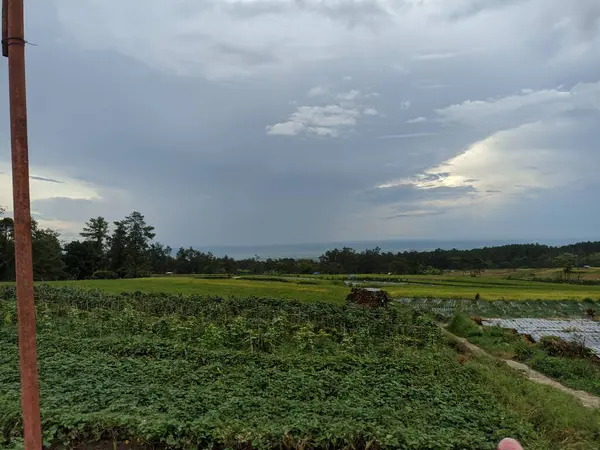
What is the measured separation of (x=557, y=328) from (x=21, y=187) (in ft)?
54.6

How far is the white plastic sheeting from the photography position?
41.7ft

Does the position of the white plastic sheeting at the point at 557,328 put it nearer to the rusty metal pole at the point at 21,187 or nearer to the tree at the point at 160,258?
the rusty metal pole at the point at 21,187

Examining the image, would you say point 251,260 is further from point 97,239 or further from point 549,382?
point 549,382

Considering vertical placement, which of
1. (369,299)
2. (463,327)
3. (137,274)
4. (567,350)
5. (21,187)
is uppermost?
(21,187)

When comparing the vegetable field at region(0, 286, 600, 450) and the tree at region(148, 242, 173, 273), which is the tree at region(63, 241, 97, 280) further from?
the vegetable field at region(0, 286, 600, 450)

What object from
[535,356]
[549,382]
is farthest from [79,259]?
[549,382]

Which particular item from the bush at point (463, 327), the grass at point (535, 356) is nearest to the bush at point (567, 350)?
the grass at point (535, 356)

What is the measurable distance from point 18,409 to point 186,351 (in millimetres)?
3166

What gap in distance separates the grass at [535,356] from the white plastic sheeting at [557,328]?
1.81 meters

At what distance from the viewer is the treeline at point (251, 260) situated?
141 feet

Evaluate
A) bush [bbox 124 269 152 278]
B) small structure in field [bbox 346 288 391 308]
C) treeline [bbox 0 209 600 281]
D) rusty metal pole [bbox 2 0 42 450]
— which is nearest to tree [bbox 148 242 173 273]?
treeline [bbox 0 209 600 281]

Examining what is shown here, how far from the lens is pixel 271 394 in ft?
16.8

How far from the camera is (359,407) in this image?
182 inches

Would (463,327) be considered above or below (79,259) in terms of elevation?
below
